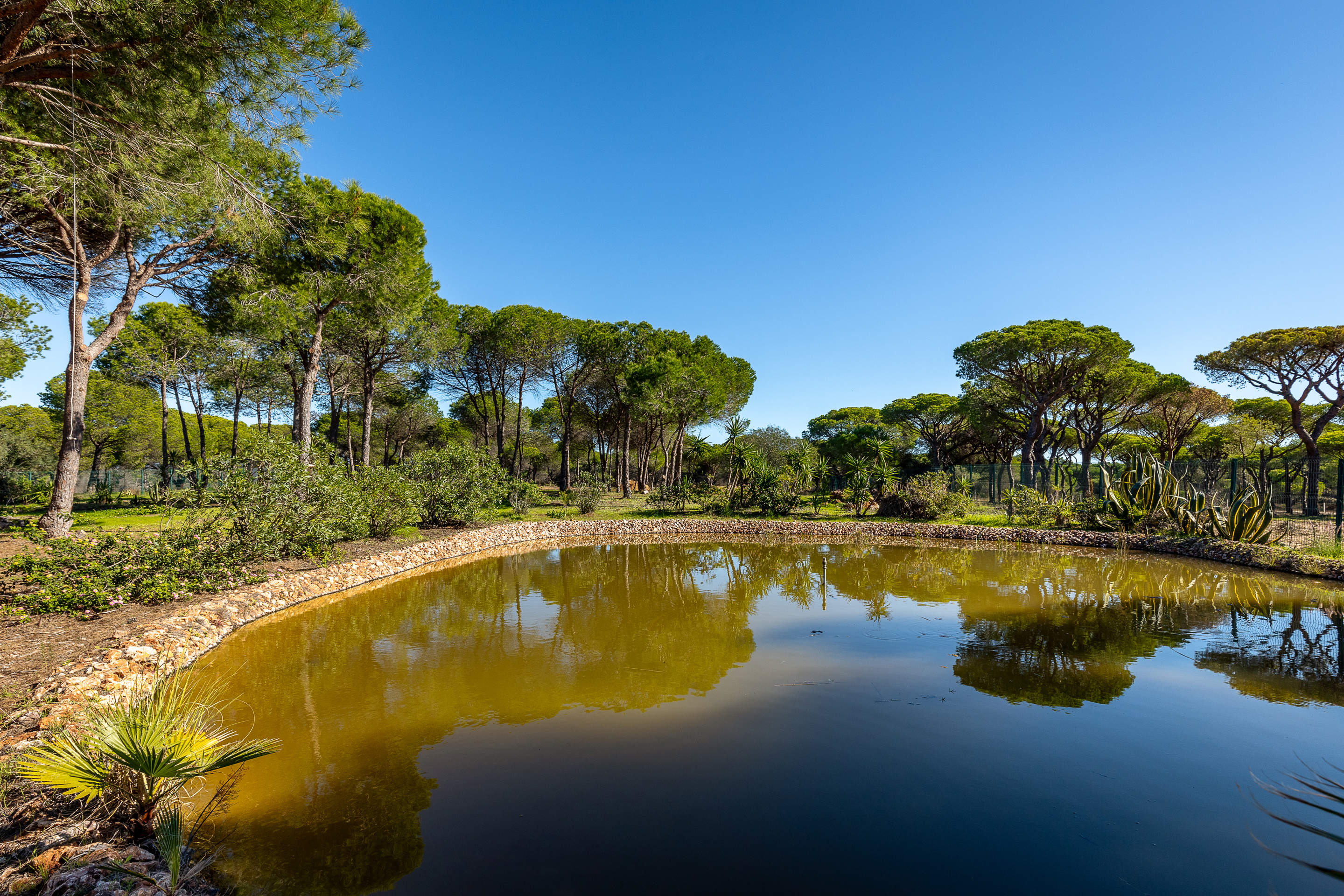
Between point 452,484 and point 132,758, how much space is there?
43.3 ft

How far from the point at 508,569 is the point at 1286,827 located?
441 inches

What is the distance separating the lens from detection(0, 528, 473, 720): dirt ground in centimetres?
408

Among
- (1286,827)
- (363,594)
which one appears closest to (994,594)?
(1286,827)

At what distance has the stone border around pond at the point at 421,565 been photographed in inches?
166

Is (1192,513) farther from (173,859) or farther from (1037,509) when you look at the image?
(173,859)

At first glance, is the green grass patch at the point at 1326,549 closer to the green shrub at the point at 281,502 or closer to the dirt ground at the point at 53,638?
the dirt ground at the point at 53,638

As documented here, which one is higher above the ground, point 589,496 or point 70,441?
point 70,441

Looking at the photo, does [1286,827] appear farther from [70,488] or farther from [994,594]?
[70,488]

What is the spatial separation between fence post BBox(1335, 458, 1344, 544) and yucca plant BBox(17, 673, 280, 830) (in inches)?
721

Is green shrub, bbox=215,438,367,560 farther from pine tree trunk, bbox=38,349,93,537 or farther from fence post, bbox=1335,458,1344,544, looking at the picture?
fence post, bbox=1335,458,1344,544

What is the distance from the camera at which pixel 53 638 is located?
16.7ft

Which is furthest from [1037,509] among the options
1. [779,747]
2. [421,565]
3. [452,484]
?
[421,565]

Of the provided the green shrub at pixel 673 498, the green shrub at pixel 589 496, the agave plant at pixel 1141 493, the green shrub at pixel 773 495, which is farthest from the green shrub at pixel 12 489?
the agave plant at pixel 1141 493

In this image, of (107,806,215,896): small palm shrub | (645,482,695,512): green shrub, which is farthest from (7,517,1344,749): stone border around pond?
(645,482,695,512): green shrub
